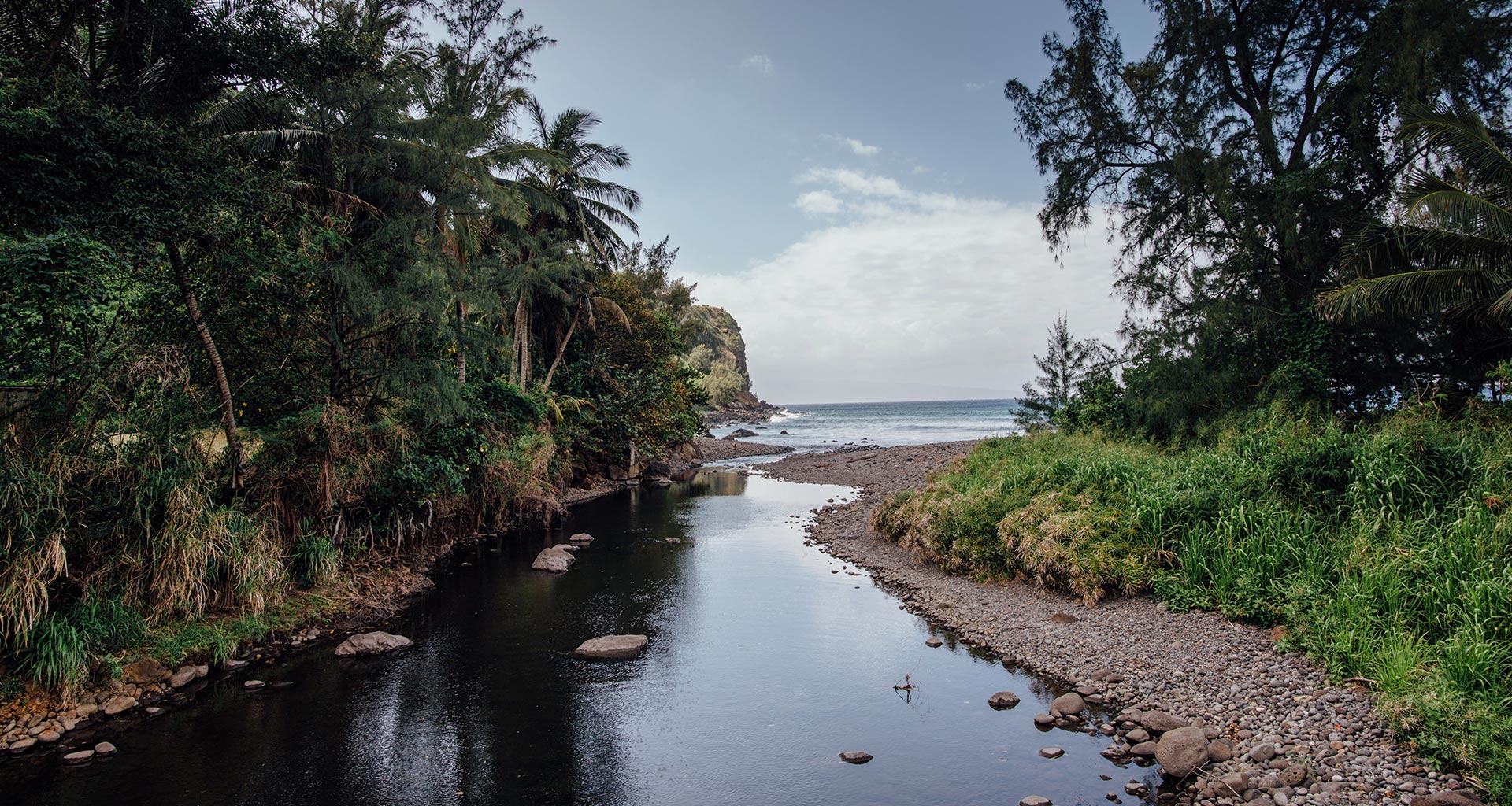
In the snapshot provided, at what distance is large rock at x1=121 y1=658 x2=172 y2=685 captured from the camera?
860cm

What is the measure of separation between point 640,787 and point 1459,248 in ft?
51.4

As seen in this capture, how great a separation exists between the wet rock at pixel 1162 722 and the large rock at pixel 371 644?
32.6ft

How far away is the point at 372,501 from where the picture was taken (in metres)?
13.6

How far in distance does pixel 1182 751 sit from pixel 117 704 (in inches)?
450

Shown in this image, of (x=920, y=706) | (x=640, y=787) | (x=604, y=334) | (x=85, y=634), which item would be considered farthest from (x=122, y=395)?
(x=604, y=334)

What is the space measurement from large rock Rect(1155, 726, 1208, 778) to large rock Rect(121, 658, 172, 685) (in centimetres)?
1135

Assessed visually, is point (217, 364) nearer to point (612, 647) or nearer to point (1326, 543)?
point (612, 647)

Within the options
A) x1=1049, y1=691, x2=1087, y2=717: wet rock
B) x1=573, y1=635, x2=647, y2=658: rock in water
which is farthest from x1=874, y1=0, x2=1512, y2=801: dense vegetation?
x1=573, y1=635, x2=647, y2=658: rock in water

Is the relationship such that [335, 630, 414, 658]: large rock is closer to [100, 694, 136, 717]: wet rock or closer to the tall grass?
[100, 694, 136, 717]: wet rock

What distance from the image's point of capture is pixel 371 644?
1059 cm

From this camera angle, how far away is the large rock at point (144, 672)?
8602 mm

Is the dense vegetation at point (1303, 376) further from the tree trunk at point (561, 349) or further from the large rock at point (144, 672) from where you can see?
the tree trunk at point (561, 349)

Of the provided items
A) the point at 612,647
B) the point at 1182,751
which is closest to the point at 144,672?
the point at 612,647

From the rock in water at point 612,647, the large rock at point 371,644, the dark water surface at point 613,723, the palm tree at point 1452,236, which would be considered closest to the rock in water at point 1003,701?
the dark water surface at point 613,723
